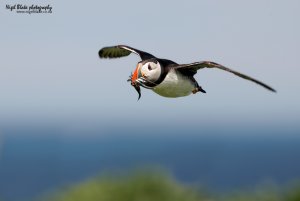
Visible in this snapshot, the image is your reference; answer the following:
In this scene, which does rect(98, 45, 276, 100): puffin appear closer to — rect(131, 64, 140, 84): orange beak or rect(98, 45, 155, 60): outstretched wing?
rect(131, 64, 140, 84): orange beak

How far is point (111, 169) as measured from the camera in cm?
596

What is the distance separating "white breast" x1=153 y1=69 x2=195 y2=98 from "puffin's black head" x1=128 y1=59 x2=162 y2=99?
10 centimetres

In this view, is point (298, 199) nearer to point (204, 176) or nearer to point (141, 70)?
point (204, 176)

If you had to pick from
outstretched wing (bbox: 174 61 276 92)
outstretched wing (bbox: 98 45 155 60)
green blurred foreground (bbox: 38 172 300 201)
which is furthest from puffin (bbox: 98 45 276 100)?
green blurred foreground (bbox: 38 172 300 201)

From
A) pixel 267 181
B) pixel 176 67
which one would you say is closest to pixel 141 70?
pixel 176 67

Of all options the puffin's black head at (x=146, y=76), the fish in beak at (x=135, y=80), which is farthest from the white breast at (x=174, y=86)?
the fish in beak at (x=135, y=80)

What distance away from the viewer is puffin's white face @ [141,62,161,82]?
1147cm

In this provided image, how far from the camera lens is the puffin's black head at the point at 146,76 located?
37.4 feet

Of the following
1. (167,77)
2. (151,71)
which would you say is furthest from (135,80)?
(167,77)

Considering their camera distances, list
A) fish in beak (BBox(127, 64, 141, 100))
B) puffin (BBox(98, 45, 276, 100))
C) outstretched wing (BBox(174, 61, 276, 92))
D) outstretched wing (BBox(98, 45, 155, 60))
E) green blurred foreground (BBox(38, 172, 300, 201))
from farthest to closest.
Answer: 1. outstretched wing (BBox(98, 45, 155, 60))
2. puffin (BBox(98, 45, 276, 100))
3. fish in beak (BBox(127, 64, 141, 100))
4. outstretched wing (BBox(174, 61, 276, 92))
5. green blurred foreground (BBox(38, 172, 300, 201))

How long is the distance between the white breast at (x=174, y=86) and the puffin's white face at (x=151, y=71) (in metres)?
0.12

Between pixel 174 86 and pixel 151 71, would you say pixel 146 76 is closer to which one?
pixel 151 71

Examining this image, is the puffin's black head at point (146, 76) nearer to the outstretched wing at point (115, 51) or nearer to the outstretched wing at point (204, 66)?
the outstretched wing at point (204, 66)

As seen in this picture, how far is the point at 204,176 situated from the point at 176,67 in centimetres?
579
